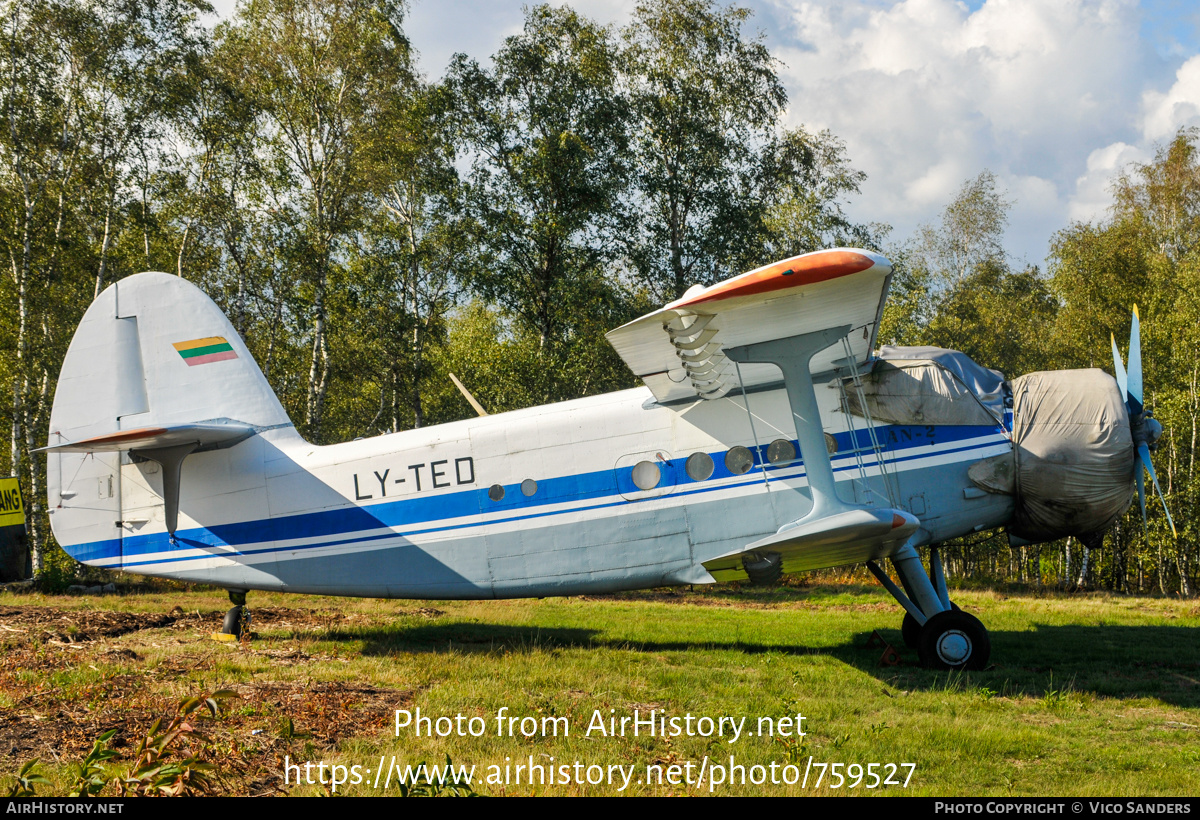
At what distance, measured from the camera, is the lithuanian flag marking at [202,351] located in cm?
927

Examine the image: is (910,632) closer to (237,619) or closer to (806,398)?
(806,398)

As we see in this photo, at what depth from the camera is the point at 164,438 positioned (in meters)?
8.24

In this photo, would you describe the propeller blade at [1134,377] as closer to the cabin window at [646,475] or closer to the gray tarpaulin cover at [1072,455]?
the gray tarpaulin cover at [1072,455]

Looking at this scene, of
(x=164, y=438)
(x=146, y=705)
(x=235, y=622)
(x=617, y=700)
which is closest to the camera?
(x=146, y=705)

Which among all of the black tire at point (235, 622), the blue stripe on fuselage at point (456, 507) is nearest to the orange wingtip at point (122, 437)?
the blue stripe on fuselage at point (456, 507)

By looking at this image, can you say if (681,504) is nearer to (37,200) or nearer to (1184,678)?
(1184,678)

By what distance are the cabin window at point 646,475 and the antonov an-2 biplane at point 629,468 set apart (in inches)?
0.9

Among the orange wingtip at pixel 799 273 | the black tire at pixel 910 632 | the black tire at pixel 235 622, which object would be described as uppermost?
the orange wingtip at pixel 799 273

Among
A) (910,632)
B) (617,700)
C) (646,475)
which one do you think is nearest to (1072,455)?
(910,632)

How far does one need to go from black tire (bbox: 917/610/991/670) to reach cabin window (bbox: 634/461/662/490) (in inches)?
123

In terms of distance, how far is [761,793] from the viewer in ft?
13.6

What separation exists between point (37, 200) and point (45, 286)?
224 centimetres

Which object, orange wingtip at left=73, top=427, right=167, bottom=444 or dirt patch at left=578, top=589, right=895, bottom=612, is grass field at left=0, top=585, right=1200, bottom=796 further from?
dirt patch at left=578, top=589, right=895, bottom=612

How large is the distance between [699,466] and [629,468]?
2.43 feet
